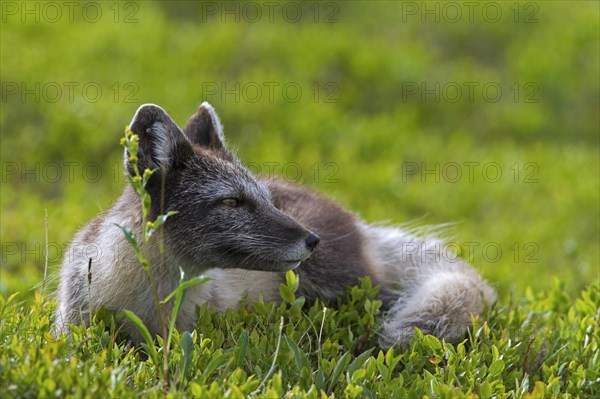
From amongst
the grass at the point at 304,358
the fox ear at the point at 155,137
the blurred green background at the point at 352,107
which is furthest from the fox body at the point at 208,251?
the blurred green background at the point at 352,107

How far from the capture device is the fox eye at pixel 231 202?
4941 millimetres

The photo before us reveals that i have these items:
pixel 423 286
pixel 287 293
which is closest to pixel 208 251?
pixel 287 293

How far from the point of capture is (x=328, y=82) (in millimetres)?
11594

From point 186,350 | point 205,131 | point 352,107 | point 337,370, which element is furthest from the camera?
point 352,107

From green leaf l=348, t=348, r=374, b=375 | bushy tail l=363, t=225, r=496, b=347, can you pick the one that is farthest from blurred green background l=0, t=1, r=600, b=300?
green leaf l=348, t=348, r=374, b=375

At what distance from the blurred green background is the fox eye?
2.95 meters

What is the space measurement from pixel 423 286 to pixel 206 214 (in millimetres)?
1876

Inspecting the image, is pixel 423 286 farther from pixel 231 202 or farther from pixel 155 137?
pixel 155 137

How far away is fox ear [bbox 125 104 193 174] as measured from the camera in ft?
15.5

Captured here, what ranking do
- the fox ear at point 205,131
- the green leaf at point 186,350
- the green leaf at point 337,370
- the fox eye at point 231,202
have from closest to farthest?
the green leaf at point 186,350, the green leaf at point 337,370, the fox eye at point 231,202, the fox ear at point 205,131

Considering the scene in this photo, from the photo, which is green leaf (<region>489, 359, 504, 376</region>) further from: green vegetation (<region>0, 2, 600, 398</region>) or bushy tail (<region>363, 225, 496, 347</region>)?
bushy tail (<region>363, 225, 496, 347</region>)

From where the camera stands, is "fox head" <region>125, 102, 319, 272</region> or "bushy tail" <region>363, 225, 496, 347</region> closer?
"fox head" <region>125, 102, 319, 272</region>

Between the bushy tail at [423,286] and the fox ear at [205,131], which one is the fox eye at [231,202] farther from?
the bushy tail at [423,286]

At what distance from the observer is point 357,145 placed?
34.8 feet
